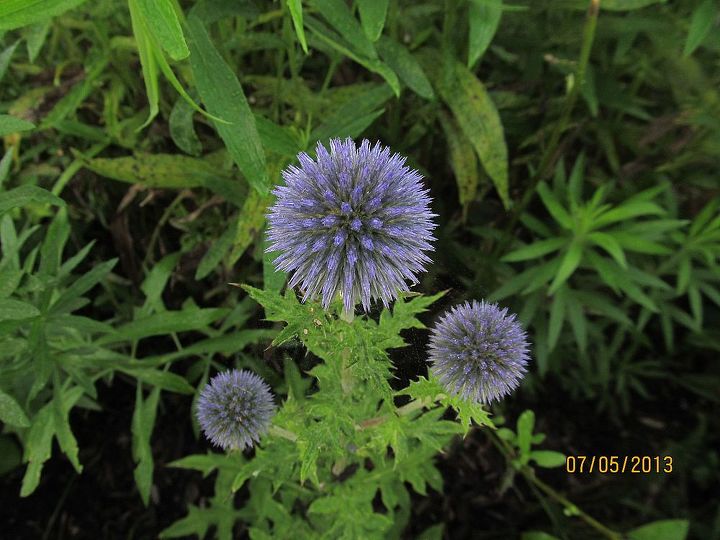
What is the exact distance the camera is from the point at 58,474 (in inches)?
80.3

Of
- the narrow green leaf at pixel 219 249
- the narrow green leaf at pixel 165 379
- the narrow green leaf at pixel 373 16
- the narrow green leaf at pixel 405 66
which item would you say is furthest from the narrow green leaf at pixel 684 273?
the narrow green leaf at pixel 165 379

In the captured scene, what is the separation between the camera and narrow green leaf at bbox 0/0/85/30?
816mm

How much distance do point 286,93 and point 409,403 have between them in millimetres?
920

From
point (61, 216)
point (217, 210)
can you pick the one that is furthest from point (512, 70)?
point (61, 216)

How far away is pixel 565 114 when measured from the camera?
152cm

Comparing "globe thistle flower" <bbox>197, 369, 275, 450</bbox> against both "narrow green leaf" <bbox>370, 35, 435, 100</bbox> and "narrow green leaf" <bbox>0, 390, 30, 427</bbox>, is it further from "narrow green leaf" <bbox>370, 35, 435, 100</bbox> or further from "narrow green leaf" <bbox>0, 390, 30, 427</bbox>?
"narrow green leaf" <bbox>370, 35, 435, 100</bbox>

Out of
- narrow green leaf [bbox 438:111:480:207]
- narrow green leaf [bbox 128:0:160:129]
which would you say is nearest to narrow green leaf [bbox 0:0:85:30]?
narrow green leaf [bbox 128:0:160:129]

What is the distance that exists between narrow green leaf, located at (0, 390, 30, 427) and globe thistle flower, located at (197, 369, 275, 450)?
0.34 meters

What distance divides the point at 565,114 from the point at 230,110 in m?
0.91

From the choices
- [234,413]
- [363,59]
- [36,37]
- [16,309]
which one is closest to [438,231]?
[363,59]

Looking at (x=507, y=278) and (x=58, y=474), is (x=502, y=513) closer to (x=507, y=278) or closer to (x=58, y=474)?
(x=507, y=278)

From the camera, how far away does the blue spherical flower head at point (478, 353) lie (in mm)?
956

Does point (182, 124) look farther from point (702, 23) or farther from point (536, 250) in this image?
point (702, 23)
